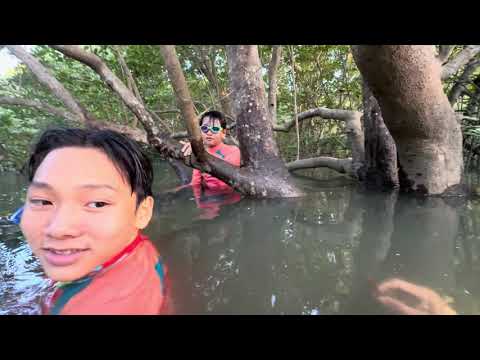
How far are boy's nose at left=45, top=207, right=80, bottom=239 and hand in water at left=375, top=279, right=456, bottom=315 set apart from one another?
1.29m

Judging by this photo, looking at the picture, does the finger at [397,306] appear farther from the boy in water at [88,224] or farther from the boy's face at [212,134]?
the boy's face at [212,134]

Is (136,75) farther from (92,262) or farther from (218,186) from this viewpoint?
(92,262)

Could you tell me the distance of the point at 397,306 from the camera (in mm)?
1428

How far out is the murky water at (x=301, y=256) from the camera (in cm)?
156

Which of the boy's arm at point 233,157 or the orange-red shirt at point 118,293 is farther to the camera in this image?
the boy's arm at point 233,157

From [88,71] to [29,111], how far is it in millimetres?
1322

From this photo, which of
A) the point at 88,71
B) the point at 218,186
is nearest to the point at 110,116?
the point at 88,71

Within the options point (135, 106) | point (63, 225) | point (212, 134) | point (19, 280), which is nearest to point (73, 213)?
point (63, 225)

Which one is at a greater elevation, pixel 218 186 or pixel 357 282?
pixel 218 186

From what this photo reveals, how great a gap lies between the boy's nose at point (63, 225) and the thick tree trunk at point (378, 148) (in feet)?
13.7

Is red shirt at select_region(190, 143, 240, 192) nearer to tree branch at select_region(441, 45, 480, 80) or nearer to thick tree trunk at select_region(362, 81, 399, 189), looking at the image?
thick tree trunk at select_region(362, 81, 399, 189)

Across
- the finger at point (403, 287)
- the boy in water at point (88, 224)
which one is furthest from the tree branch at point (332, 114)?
the boy in water at point (88, 224)

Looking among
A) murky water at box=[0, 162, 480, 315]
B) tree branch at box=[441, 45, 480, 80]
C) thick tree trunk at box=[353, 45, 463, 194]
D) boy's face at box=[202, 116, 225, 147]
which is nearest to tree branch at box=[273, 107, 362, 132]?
tree branch at box=[441, 45, 480, 80]
